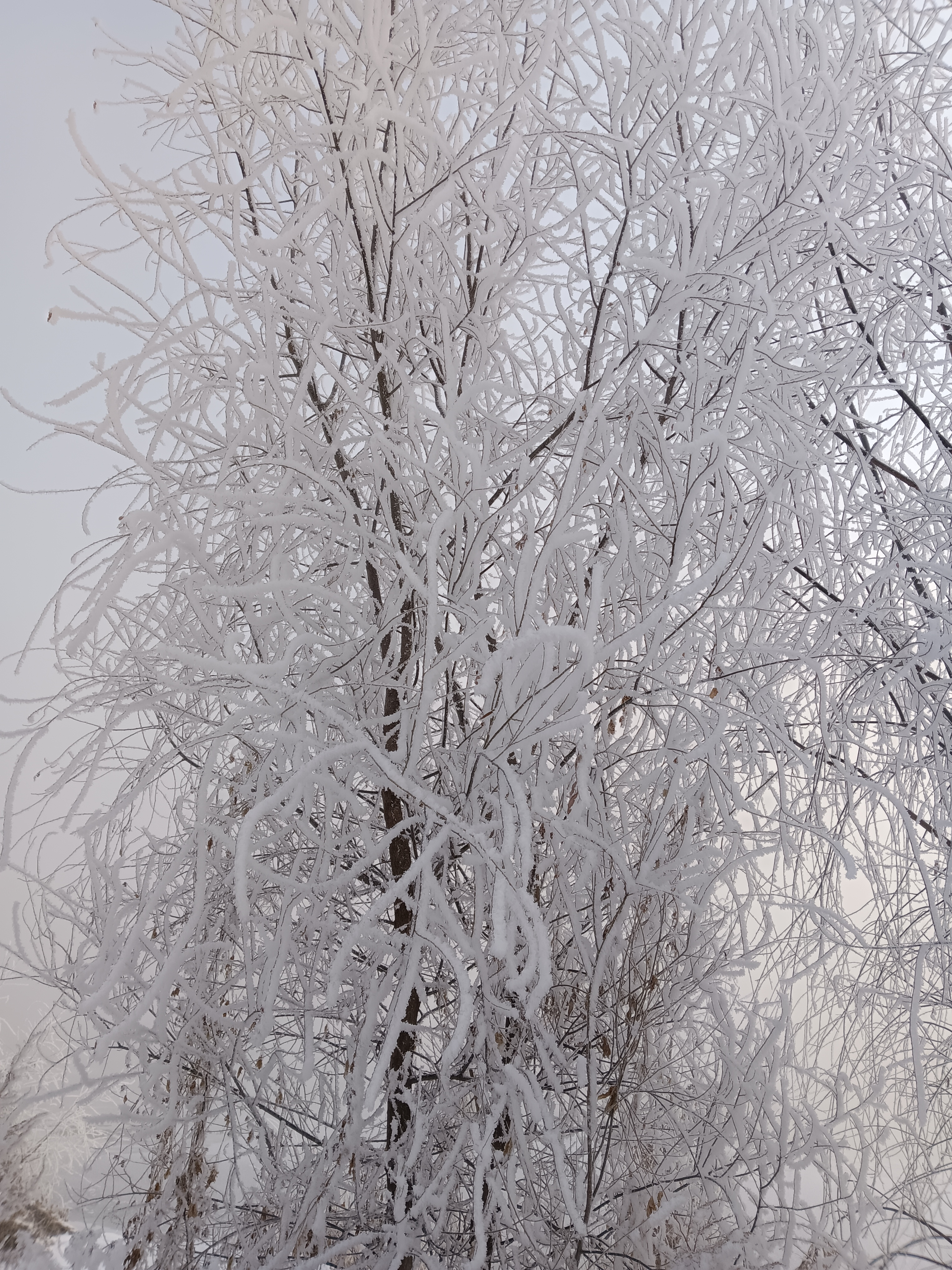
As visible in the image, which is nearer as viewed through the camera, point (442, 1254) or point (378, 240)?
point (442, 1254)

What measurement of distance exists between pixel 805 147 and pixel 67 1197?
3003 mm

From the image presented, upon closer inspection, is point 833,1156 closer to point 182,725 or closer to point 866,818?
point 866,818

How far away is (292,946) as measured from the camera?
143 cm

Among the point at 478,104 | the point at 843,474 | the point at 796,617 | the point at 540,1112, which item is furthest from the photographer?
the point at 843,474

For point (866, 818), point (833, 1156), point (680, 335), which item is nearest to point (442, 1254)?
point (833, 1156)

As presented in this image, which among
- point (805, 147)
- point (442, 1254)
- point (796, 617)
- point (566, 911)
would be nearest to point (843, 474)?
point (796, 617)

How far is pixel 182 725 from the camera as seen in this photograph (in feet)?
5.57

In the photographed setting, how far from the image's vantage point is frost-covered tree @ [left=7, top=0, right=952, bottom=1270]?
117cm

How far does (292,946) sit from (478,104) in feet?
5.14

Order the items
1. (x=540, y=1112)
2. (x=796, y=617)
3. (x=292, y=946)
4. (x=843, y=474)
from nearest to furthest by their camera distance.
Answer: (x=540, y=1112)
(x=292, y=946)
(x=796, y=617)
(x=843, y=474)

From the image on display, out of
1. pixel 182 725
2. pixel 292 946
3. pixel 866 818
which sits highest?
pixel 866 818

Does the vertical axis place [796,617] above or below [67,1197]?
above

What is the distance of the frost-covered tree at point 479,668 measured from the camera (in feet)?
3.84

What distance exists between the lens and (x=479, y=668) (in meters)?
1.59
